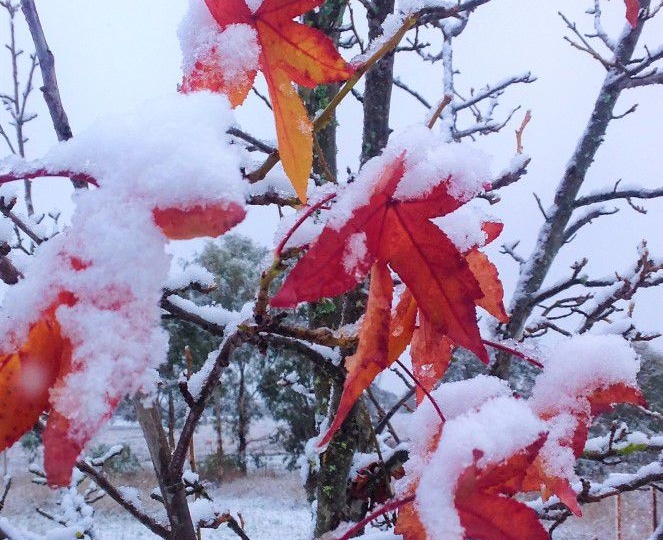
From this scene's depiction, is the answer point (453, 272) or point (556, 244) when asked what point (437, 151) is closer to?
point (453, 272)

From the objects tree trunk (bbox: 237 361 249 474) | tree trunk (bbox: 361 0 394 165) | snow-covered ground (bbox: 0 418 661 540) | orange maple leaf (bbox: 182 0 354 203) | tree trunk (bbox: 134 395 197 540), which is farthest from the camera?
tree trunk (bbox: 237 361 249 474)

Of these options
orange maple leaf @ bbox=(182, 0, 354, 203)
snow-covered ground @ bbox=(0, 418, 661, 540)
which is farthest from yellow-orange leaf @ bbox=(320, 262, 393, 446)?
snow-covered ground @ bbox=(0, 418, 661, 540)

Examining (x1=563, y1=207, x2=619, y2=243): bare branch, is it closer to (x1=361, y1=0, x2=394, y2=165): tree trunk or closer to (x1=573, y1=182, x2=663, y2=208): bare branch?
(x1=573, y1=182, x2=663, y2=208): bare branch

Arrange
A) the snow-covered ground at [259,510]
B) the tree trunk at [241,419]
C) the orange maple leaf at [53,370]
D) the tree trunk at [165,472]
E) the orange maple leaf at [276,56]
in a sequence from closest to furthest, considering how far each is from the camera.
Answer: the orange maple leaf at [53,370], the orange maple leaf at [276,56], the tree trunk at [165,472], the snow-covered ground at [259,510], the tree trunk at [241,419]

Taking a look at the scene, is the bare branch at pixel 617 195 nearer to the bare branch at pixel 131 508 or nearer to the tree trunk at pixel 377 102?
the tree trunk at pixel 377 102

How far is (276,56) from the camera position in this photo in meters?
0.31

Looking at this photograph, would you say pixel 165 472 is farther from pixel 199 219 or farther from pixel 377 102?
pixel 377 102

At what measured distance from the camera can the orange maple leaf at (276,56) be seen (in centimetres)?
30

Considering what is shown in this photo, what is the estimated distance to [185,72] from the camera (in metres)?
0.31

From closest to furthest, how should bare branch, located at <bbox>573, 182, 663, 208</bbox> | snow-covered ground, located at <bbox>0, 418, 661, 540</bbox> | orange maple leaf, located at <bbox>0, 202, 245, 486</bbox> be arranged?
orange maple leaf, located at <bbox>0, 202, 245, 486</bbox>, bare branch, located at <bbox>573, 182, 663, 208</bbox>, snow-covered ground, located at <bbox>0, 418, 661, 540</bbox>

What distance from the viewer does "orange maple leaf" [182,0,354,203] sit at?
0.30m

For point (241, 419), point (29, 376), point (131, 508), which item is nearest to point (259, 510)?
point (241, 419)

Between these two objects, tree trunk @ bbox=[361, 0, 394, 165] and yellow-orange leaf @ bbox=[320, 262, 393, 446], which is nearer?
yellow-orange leaf @ bbox=[320, 262, 393, 446]

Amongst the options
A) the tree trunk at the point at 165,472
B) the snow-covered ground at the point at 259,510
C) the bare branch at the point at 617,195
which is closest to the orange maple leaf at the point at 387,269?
the tree trunk at the point at 165,472
